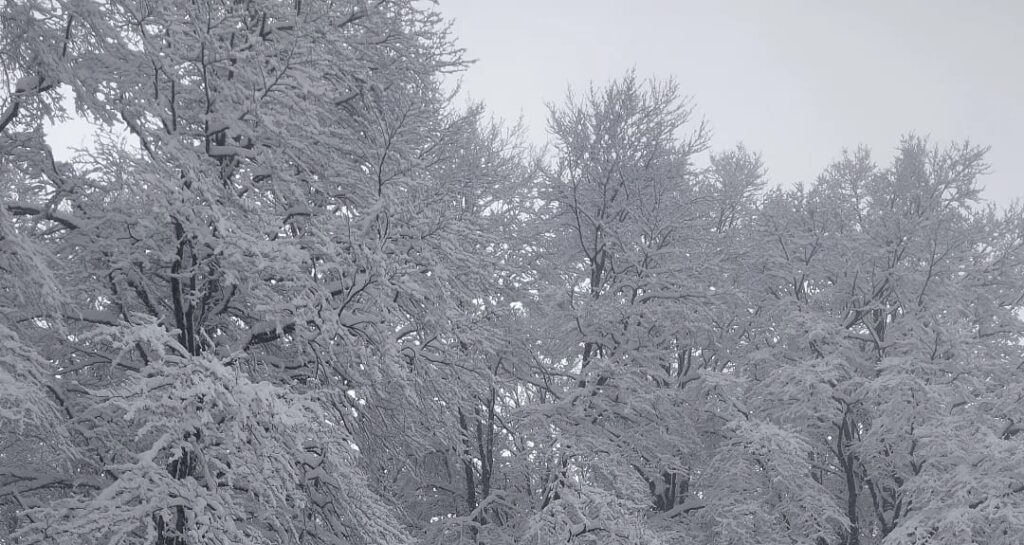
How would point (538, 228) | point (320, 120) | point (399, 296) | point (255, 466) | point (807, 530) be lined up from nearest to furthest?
point (255, 466), point (399, 296), point (320, 120), point (807, 530), point (538, 228)

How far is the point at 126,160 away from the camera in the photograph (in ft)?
18.0

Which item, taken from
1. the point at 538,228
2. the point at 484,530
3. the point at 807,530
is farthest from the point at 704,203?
the point at 484,530

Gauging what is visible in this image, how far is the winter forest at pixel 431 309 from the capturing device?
211 inches

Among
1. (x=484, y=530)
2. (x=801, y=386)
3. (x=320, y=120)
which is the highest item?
(x=320, y=120)

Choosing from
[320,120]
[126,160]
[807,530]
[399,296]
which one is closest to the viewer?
[126,160]

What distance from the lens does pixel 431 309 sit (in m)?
7.04

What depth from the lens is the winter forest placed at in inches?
211

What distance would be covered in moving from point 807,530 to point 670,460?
2.41m

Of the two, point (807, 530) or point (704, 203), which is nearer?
point (807, 530)

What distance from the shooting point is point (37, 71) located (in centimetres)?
552

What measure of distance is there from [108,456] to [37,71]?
2778 millimetres

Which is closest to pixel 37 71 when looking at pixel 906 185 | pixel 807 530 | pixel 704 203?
pixel 704 203

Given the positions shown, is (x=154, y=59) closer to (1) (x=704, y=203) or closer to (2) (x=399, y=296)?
(2) (x=399, y=296)

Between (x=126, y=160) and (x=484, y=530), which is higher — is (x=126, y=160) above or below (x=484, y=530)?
above
